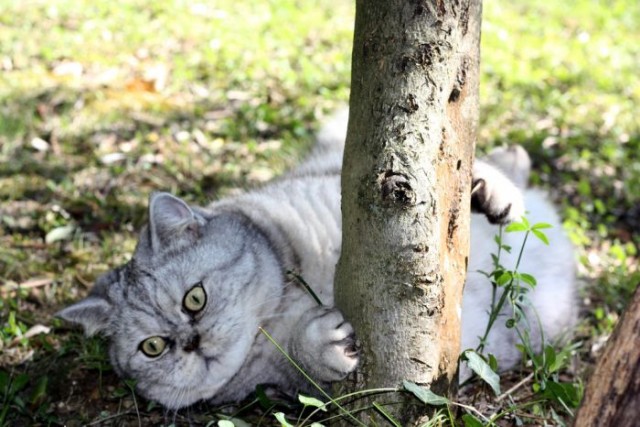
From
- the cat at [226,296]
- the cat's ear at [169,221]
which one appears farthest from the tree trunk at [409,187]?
the cat's ear at [169,221]

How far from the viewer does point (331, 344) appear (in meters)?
2.32

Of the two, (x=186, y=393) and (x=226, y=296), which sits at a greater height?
(x=226, y=296)

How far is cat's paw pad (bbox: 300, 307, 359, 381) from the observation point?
2299 millimetres

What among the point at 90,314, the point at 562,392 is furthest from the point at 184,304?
the point at 562,392

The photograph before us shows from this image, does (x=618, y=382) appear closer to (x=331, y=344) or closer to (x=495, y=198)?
(x=331, y=344)

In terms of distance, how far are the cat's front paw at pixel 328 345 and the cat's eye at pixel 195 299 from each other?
50 cm

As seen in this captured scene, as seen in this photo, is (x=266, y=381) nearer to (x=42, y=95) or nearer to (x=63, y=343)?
(x=63, y=343)

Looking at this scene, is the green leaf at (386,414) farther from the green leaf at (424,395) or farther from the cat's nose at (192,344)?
the cat's nose at (192,344)

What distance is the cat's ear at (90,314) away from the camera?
3.01 meters

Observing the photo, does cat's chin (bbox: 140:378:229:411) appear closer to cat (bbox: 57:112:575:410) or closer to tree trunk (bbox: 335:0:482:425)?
cat (bbox: 57:112:575:410)

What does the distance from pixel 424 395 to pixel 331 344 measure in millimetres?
328

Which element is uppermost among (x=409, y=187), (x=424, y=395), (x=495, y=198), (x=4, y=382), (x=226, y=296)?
(x=409, y=187)

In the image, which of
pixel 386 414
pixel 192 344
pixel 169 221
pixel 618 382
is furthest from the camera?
pixel 169 221

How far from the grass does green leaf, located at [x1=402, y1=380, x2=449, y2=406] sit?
13.3 inches
